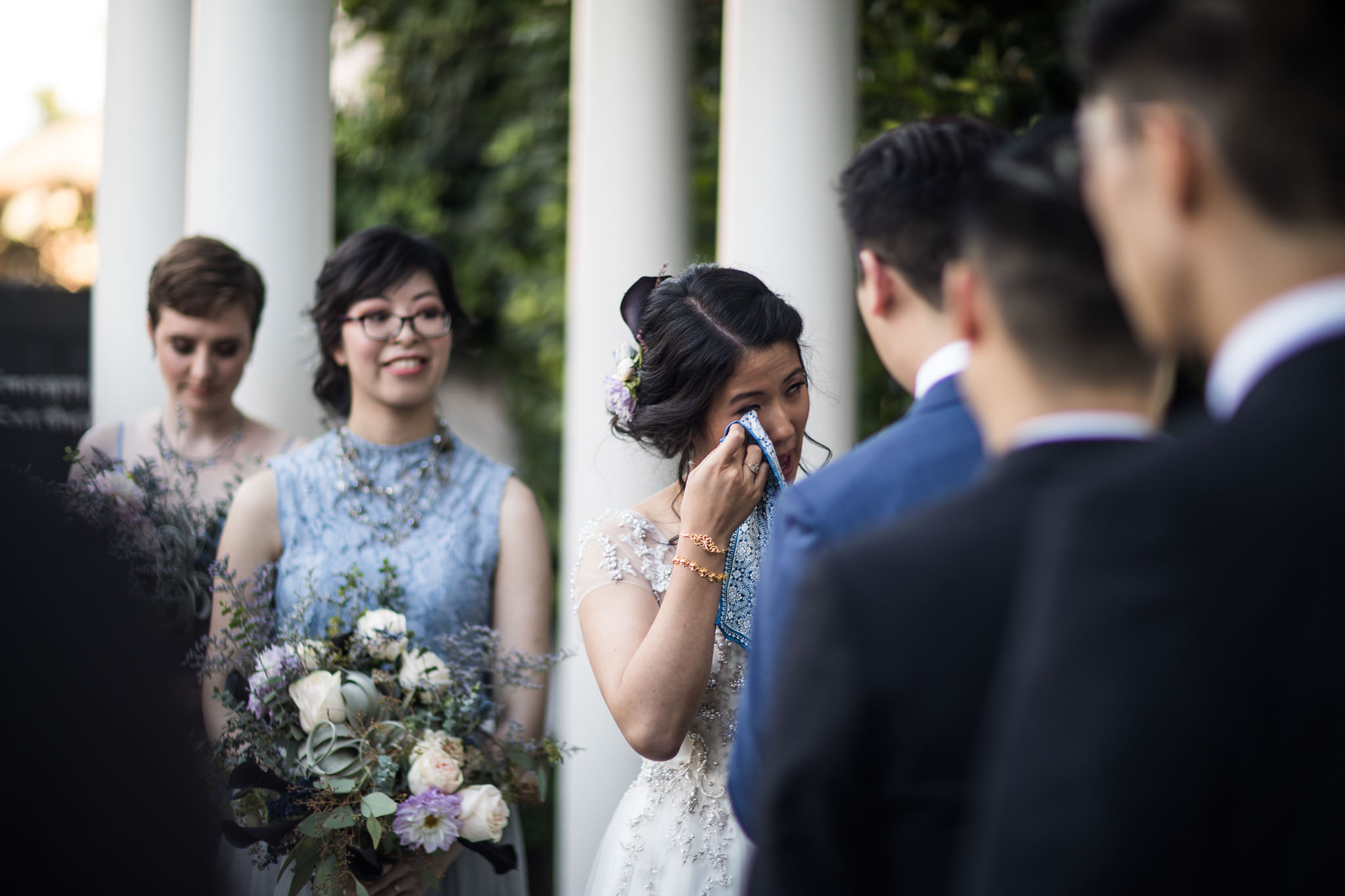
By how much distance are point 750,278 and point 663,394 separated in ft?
1.34

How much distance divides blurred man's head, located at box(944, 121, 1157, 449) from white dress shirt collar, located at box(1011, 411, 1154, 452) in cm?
1

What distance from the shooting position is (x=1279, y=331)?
109 cm

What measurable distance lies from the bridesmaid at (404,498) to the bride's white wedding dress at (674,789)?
1.99 ft

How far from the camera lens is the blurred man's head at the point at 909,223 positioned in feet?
6.07

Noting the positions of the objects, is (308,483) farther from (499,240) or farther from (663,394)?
(499,240)

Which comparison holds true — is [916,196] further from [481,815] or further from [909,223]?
[481,815]

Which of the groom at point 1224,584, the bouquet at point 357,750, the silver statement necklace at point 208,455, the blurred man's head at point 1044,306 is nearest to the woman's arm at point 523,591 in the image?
the bouquet at point 357,750

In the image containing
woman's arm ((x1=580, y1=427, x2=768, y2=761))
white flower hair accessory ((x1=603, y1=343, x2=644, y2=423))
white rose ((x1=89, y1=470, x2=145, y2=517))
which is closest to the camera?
woman's arm ((x1=580, y1=427, x2=768, y2=761))

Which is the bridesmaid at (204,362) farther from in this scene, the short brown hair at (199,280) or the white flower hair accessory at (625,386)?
the white flower hair accessory at (625,386)

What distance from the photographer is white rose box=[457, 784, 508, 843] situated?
280 cm

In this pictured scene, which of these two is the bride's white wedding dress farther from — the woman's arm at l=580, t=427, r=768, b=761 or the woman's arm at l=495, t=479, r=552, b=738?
the woman's arm at l=495, t=479, r=552, b=738

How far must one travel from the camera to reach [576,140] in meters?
5.04

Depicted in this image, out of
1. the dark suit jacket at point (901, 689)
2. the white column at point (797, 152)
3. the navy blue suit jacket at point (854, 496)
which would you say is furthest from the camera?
the white column at point (797, 152)


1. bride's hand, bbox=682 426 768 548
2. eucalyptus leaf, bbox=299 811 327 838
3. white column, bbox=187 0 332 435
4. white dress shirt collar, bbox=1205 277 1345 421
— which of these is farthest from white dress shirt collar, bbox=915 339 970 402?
white column, bbox=187 0 332 435
